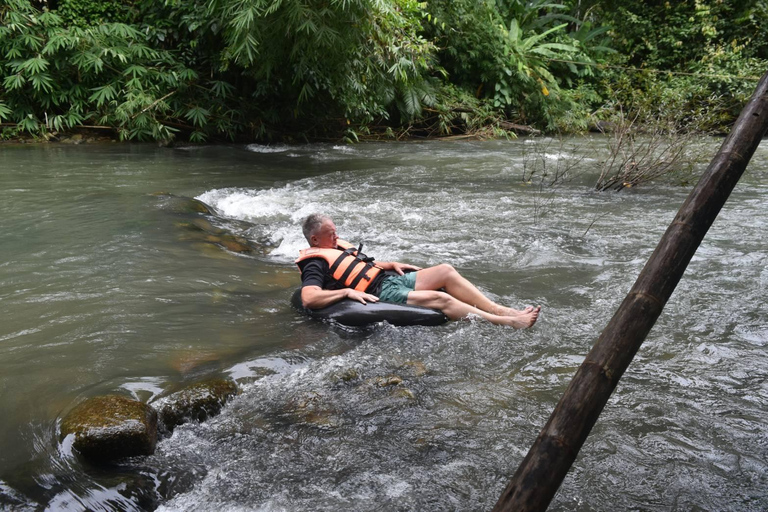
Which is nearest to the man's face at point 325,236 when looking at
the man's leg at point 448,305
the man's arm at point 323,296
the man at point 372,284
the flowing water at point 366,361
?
the man at point 372,284

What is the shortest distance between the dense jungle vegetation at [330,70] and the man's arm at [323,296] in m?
5.91

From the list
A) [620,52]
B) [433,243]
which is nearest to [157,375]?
[433,243]

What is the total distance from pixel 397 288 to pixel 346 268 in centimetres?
42

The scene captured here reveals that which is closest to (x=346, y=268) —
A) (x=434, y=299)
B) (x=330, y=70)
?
(x=434, y=299)

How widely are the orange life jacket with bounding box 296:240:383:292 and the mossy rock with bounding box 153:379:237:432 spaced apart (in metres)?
1.46

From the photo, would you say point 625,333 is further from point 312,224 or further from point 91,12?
point 91,12

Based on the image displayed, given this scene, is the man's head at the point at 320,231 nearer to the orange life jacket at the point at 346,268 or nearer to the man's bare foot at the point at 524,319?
the orange life jacket at the point at 346,268

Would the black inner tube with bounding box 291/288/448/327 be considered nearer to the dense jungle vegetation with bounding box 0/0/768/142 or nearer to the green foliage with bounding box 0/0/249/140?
the dense jungle vegetation with bounding box 0/0/768/142

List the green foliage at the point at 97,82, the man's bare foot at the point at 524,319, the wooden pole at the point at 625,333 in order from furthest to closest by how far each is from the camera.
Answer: the green foliage at the point at 97,82 → the man's bare foot at the point at 524,319 → the wooden pole at the point at 625,333

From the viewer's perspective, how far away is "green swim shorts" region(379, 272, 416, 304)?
15.8ft

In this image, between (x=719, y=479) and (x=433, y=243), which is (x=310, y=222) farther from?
(x=719, y=479)

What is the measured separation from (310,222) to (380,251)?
1.70 meters

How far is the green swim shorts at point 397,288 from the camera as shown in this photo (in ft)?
15.8

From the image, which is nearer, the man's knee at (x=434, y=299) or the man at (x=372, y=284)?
the man at (x=372, y=284)
